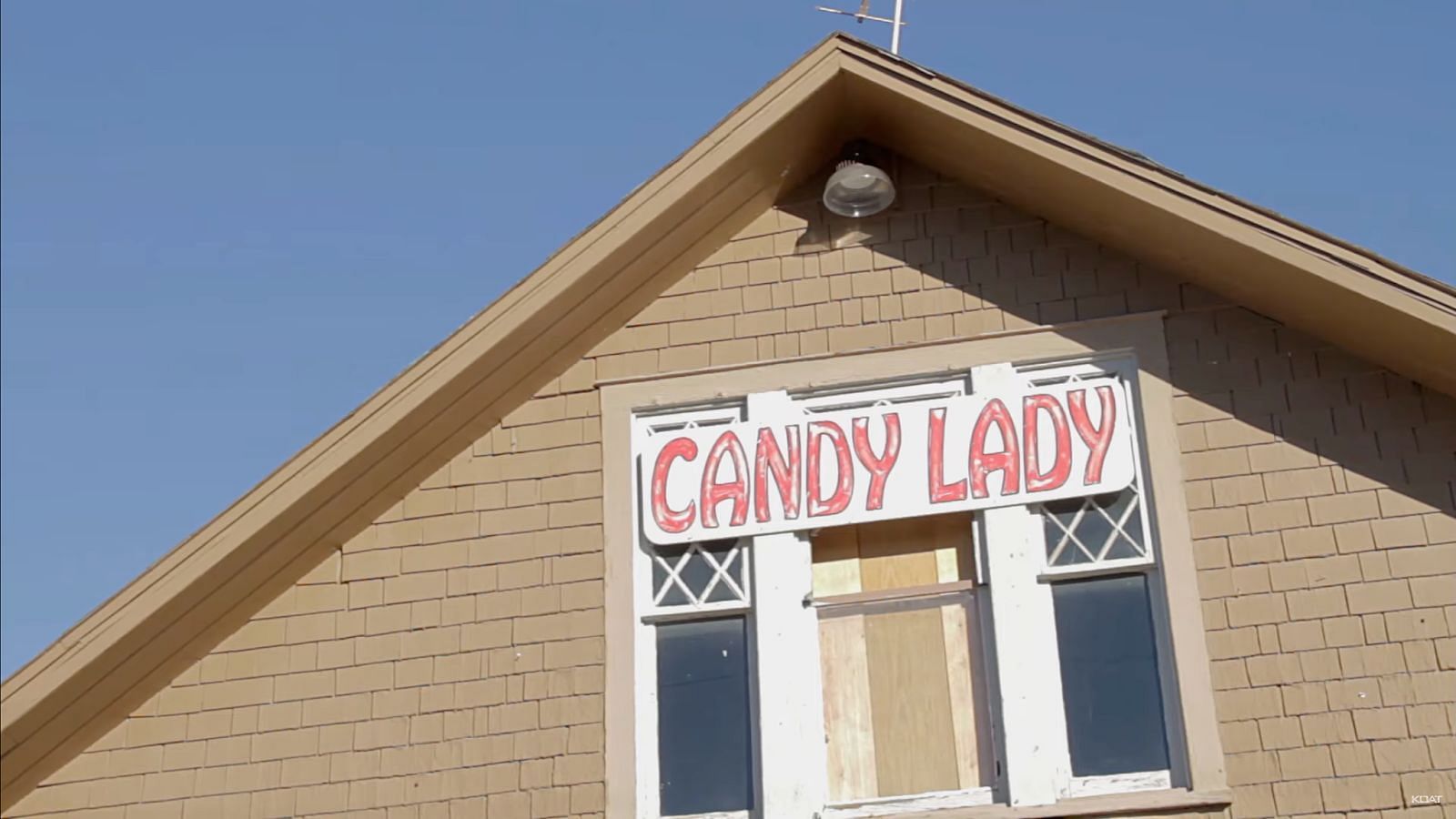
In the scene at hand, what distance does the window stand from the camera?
9422 millimetres

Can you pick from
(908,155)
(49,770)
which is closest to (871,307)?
(908,155)

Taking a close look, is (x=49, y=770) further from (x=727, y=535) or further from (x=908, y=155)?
(x=908, y=155)

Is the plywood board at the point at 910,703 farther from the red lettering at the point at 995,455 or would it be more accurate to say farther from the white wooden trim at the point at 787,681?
the red lettering at the point at 995,455

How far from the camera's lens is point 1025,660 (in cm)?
958

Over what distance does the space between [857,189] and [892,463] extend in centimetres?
160

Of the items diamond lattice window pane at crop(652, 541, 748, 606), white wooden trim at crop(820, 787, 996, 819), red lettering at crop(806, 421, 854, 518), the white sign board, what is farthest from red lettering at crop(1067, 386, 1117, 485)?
diamond lattice window pane at crop(652, 541, 748, 606)

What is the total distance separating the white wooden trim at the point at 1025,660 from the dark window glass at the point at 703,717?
4.18 feet

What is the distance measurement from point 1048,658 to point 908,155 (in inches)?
119

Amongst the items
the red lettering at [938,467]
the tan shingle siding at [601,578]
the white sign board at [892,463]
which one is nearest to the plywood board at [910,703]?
the red lettering at [938,467]

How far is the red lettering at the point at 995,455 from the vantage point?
9977 mm

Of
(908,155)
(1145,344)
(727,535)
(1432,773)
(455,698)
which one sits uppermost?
(908,155)

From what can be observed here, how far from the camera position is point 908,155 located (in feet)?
36.1

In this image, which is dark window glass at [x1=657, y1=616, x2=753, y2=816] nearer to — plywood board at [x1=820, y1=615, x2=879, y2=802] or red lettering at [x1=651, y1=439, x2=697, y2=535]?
plywood board at [x1=820, y1=615, x2=879, y2=802]

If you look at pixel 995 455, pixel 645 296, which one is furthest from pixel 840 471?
pixel 645 296
